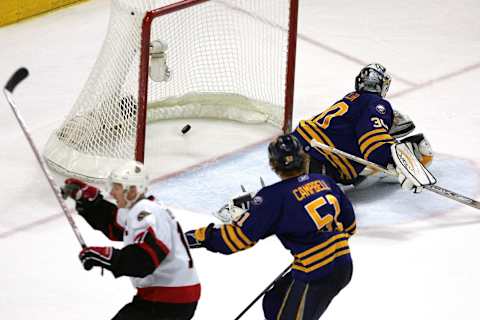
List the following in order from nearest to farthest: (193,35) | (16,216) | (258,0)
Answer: (16,216)
(193,35)
(258,0)

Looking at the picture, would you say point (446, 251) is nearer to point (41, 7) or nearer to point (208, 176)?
point (208, 176)

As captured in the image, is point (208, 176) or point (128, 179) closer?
point (128, 179)

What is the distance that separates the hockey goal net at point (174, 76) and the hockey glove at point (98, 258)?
5.96ft

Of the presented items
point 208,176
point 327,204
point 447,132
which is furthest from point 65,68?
point 327,204

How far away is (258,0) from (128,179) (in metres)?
3.31

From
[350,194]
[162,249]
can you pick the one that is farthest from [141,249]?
[350,194]

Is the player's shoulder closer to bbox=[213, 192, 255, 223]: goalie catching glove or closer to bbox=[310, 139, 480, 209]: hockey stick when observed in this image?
bbox=[213, 192, 255, 223]: goalie catching glove

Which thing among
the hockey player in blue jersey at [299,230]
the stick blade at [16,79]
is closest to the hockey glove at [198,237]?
the hockey player in blue jersey at [299,230]

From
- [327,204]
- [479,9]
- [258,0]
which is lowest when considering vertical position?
[479,9]

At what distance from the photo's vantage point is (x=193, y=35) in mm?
6184

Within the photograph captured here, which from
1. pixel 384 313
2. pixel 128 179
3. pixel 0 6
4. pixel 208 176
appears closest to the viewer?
pixel 128 179

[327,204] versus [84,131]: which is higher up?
[327,204]

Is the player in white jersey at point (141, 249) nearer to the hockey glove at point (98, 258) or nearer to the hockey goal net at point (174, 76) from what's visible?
the hockey glove at point (98, 258)

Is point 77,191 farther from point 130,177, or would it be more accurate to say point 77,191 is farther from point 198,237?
point 198,237
